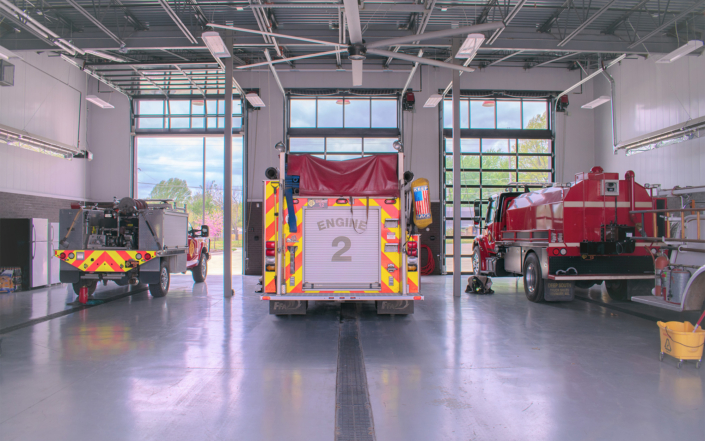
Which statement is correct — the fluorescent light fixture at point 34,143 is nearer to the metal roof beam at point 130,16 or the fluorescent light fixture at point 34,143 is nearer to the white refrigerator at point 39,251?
the white refrigerator at point 39,251

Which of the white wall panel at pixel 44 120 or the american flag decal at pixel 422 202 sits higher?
the white wall panel at pixel 44 120

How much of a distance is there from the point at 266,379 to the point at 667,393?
3.69 metres

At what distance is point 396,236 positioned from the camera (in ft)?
21.2

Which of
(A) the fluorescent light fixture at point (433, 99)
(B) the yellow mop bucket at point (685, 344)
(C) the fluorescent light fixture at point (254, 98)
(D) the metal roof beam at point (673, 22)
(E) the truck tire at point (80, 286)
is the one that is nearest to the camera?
(B) the yellow mop bucket at point (685, 344)

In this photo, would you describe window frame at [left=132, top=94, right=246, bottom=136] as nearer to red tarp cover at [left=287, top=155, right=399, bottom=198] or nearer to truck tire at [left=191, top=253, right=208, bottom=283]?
truck tire at [left=191, top=253, right=208, bottom=283]

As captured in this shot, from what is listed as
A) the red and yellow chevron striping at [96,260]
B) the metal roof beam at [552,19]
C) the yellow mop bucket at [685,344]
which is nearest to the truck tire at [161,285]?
the red and yellow chevron striping at [96,260]

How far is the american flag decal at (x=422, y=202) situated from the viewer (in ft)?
19.5

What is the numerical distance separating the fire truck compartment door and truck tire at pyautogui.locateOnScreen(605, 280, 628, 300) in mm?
5671

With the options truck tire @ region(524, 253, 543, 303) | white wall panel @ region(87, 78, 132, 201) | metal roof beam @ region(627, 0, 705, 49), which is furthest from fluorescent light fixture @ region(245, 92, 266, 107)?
metal roof beam @ region(627, 0, 705, 49)

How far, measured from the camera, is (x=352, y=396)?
12.1 ft

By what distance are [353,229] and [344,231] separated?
14 centimetres

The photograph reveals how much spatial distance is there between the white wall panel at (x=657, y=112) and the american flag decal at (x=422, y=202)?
8.57m

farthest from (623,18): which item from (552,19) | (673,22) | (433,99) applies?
(433,99)

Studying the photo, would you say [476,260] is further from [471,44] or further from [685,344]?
[685,344]
